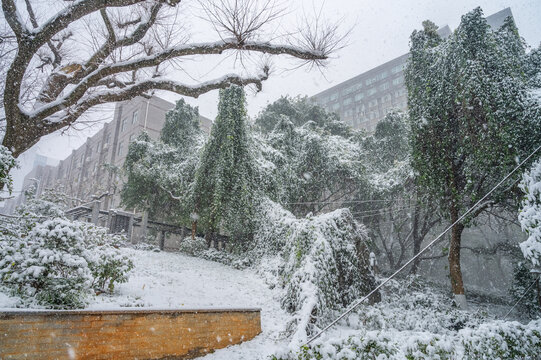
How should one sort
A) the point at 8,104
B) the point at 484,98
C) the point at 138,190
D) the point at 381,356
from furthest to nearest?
the point at 138,190 < the point at 484,98 < the point at 8,104 < the point at 381,356

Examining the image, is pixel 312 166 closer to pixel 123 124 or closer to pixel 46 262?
pixel 46 262

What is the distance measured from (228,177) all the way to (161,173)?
5736 millimetres

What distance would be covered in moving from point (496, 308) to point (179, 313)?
15.2 metres

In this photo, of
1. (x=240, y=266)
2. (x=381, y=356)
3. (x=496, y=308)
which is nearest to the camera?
(x=381, y=356)

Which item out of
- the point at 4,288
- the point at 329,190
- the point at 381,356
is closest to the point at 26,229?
the point at 4,288

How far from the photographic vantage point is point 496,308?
13.5 metres

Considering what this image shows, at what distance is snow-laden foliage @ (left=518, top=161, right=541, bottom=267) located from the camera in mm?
5871

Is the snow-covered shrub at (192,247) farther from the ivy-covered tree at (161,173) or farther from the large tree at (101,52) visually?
the large tree at (101,52)

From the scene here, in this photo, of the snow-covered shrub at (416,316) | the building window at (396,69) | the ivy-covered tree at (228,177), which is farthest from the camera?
the building window at (396,69)

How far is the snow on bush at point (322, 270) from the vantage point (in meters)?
5.94

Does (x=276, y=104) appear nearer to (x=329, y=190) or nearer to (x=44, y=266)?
(x=329, y=190)

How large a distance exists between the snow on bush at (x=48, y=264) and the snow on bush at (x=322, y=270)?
3427 millimetres

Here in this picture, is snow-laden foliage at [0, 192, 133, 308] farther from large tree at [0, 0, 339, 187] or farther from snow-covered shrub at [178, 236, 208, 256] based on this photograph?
snow-covered shrub at [178, 236, 208, 256]

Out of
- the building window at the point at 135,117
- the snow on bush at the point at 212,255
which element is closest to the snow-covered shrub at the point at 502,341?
the snow on bush at the point at 212,255
